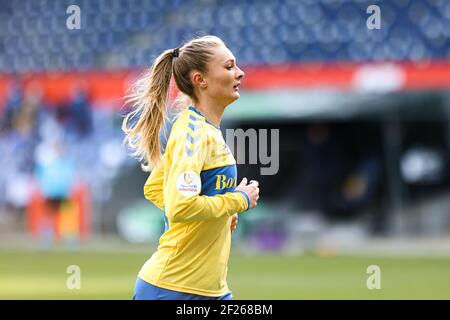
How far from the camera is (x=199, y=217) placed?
4227 mm

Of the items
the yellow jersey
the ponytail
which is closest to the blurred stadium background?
the ponytail

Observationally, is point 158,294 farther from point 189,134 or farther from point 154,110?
point 154,110

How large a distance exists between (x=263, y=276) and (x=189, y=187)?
335 inches

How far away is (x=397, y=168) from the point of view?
18953mm

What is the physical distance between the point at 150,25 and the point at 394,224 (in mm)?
7309

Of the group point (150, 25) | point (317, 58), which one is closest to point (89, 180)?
point (150, 25)

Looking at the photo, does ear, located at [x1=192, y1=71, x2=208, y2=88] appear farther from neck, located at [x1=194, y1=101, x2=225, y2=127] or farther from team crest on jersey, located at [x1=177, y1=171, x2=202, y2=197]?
team crest on jersey, located at [x1=177, y1=171, x2=202, y2=197]

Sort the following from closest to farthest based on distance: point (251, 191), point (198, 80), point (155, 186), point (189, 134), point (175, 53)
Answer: point (189, 134), point (251, 191), point (198, 80), point (175, 53), point (155, 186)

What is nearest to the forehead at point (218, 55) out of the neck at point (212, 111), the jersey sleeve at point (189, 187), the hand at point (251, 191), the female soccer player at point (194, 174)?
the female soccer player at point (194, 174)

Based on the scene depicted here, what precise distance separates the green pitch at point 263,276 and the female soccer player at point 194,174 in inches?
210

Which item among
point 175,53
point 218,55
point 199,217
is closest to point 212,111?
point 218,55

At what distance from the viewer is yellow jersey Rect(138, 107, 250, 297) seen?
167 inches

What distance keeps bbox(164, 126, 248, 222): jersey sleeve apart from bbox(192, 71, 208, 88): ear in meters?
0.30

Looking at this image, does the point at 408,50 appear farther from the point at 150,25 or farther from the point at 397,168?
the point at 150,25
